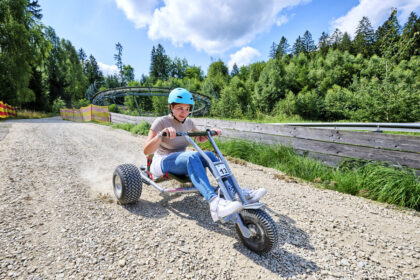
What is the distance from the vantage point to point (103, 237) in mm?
2082

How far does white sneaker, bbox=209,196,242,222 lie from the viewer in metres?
1.74

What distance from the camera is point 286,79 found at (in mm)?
Answer: 32906

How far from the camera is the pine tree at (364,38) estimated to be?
44328mm

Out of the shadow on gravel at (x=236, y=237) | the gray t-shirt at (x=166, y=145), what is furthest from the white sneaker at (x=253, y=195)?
the gray t-shirt at (x=166, y=145)

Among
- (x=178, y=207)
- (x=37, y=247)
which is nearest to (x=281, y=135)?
(x=178, y=207)

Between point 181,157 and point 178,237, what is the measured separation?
0.88m

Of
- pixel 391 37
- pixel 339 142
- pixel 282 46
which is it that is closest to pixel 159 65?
pixel 282 46

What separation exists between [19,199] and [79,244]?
152 cm

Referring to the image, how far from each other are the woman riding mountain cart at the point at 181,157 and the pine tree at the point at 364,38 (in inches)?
2208

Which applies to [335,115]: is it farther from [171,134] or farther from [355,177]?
[171,134]

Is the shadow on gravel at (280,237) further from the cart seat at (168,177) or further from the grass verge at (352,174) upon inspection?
the grass verge at (352,174)

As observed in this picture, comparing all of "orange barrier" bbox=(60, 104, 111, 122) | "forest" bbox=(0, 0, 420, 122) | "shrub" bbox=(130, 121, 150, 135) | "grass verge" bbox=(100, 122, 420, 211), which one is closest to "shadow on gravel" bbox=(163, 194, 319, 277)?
"grass verge" bbox=(100, 122, 420, 211)

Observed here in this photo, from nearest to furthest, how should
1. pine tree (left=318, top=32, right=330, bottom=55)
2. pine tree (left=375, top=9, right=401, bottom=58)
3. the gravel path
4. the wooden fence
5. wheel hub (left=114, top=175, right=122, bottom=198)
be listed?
1. the gravel path
2. wheel hub (left=114, top=175, right=122, bottom=198)
3. the wooden fence
4. pine tree (left=375, top=9, right=401, bottom=58)
5. pine tree (left=318, top=32, right=330, bottom=55)

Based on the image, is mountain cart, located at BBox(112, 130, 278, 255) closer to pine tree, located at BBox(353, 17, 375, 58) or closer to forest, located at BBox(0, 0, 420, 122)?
forest, located at BBox(0, 0, 420, 122)
